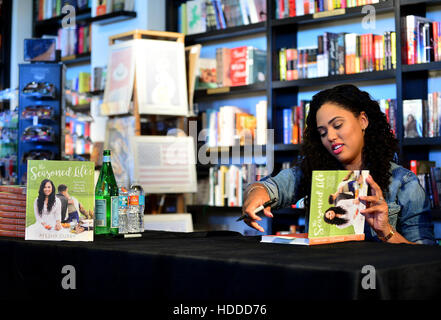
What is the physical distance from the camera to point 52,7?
6.09m

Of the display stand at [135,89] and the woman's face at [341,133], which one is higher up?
the display stand at [135,89]

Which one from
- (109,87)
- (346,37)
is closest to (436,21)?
(346,37)

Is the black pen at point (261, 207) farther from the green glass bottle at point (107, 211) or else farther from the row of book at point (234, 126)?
the row of book at point (234, 126)

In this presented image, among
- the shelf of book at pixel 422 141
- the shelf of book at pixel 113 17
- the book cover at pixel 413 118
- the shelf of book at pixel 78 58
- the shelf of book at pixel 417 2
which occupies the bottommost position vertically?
the shelf of book at pixel 422 141

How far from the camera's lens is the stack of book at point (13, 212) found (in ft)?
6.07

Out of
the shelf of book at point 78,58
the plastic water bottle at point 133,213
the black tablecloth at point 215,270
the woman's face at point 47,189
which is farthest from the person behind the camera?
the shelf of book at point 78,58

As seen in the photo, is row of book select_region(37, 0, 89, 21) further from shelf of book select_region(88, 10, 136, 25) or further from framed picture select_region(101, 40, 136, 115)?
framed picture select_region(101, 40, 136, 115)

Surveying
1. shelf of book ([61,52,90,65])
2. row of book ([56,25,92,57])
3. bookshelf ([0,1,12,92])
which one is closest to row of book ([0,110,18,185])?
shelf of book ([61,52,90,65])

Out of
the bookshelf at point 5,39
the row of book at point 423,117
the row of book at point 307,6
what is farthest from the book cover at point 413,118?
the bookshelf at point 5,39

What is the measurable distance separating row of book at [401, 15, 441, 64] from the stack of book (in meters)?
2.54

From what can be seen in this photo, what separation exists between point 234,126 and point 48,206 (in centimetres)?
283

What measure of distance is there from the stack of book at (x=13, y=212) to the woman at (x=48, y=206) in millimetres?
144
